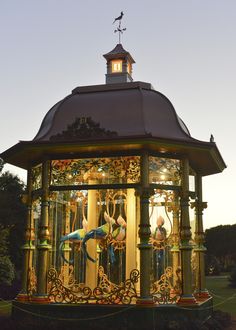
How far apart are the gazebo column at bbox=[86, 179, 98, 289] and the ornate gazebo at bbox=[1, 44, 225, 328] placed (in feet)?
0.08

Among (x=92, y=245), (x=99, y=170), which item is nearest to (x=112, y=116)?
(x=99, y=170)

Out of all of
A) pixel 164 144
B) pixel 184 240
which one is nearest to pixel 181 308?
pixel 184 240

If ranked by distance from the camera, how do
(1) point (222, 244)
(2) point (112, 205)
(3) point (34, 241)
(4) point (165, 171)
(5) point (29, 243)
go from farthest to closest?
(1) point (222, 244) → (2) point (112, 205) → (3) point (34, 241) → (5) point (29, 243) → (4) point (165, 171)

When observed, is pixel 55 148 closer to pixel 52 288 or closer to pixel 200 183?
pixel 52 288

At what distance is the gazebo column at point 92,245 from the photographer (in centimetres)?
1193

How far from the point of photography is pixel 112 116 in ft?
37.2

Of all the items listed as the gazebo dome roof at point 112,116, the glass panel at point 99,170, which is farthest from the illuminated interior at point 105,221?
the gazebo dome roof at point 112,116

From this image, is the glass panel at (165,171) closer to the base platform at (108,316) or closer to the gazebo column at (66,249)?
the gazebo column at (66,249)

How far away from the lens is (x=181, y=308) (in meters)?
10.0

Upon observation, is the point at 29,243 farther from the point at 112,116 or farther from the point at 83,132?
the point at 112,116

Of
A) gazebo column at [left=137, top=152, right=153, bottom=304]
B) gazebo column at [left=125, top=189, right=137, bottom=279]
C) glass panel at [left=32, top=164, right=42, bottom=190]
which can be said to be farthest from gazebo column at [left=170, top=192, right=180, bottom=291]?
glass panel at [left=32, top=164, right=42, bottom=190]

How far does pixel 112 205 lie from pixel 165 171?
2115 mm

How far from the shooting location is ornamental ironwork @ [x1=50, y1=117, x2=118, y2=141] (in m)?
10.5

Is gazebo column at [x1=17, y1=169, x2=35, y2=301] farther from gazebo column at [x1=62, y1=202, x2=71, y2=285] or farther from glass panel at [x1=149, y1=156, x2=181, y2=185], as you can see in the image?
glass panel at [x1=149, y1=156, x2=181, y2=185]
